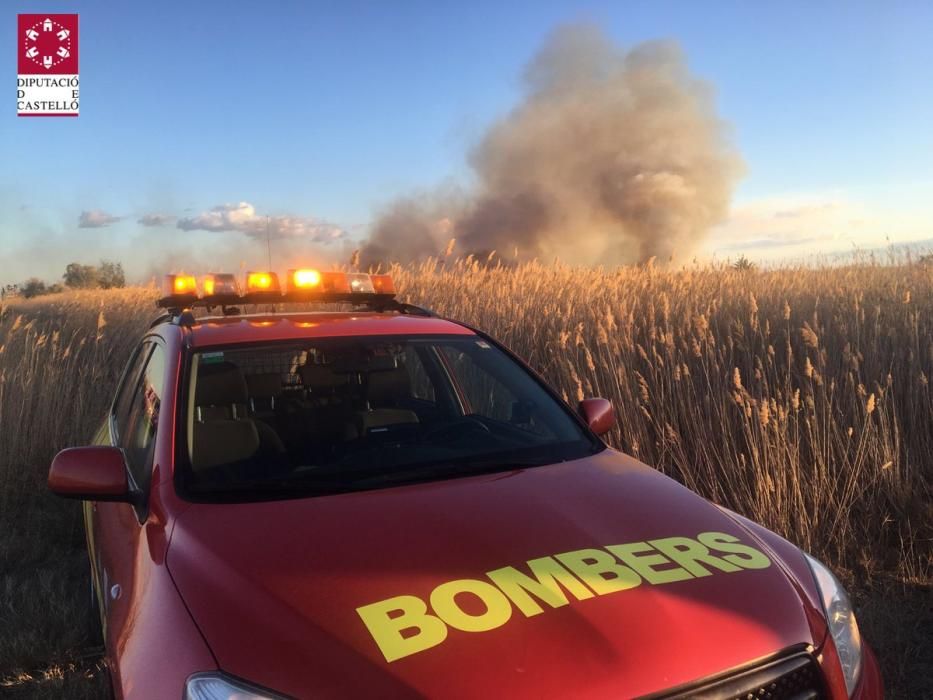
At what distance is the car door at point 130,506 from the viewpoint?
204 centimetres

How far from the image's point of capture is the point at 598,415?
282 cm

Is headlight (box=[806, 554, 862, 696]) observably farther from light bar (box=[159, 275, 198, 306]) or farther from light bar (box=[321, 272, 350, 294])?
light bar (box=[159, 275, 198, 306])

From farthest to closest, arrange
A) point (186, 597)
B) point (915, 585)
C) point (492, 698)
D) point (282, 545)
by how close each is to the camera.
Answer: point (915, 585)
point (282, 545)
point (186, 597)
point (492, 698)

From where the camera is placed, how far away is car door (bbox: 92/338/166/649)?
6.70 ft

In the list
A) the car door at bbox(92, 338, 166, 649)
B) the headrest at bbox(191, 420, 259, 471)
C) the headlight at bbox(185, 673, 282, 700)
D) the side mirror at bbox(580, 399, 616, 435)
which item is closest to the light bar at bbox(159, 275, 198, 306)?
the car door at bbox(92, 338, 166, 649)

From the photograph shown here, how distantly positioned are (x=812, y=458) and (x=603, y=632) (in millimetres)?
2988

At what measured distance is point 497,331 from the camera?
244 inches

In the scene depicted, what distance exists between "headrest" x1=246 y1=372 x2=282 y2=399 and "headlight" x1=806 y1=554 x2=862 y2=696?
2.00 m

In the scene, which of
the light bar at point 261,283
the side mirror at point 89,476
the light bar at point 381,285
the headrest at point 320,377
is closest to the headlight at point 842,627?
the headrest at point 320,377

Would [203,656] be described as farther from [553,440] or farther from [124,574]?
[553,440]

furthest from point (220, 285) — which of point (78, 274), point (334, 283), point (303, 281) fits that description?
point (78, 274)

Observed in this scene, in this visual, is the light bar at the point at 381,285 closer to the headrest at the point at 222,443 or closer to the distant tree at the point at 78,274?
the headrest at the point at 222,443

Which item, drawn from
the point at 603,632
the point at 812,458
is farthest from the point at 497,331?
the point at 603,632

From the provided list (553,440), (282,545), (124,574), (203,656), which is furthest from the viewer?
(553,440)
